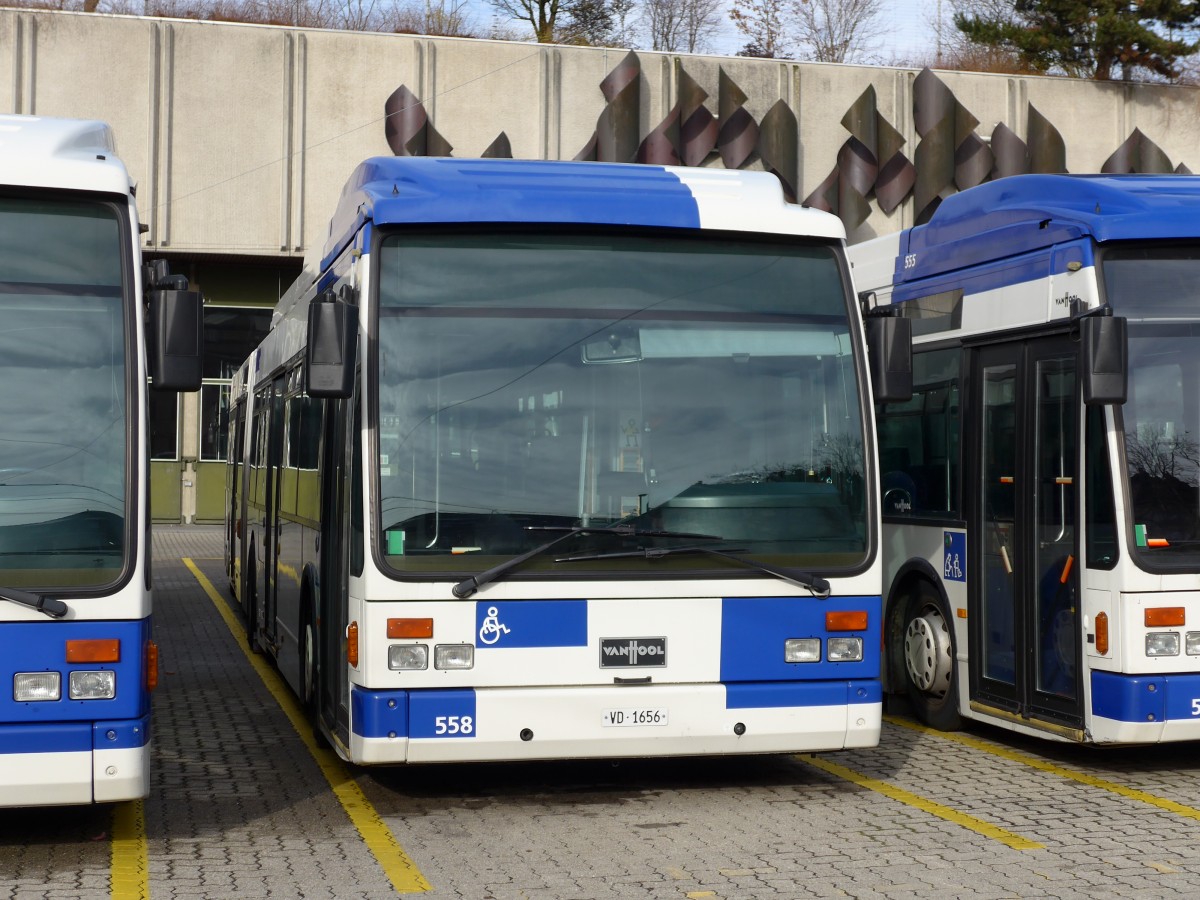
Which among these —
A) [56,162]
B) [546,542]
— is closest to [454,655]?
[546,542]

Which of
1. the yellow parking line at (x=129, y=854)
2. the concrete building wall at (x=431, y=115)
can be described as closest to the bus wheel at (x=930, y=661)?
the yellow parking line at (x=129, y=854)

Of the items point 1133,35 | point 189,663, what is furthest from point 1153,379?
point 1133,35

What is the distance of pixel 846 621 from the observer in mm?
7691

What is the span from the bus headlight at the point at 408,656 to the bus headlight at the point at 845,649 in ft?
6.16

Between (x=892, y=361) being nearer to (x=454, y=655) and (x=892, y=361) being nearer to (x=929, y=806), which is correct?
(x=929, y=806)

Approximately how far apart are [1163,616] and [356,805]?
4024 millimetres

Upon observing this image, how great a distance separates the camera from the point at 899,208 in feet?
105

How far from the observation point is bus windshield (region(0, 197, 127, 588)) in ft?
21.1

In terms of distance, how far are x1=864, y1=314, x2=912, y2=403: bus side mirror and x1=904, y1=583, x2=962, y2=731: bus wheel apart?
2.48 metres

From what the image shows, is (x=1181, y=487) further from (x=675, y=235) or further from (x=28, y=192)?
(x=28, y=192)

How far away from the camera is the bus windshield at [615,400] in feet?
24.3

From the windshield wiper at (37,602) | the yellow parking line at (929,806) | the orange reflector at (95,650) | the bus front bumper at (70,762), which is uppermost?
the windshield wiper at (37,602)

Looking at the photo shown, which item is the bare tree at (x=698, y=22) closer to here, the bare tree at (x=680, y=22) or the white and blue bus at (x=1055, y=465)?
the bare tree at (x=680, y=22)

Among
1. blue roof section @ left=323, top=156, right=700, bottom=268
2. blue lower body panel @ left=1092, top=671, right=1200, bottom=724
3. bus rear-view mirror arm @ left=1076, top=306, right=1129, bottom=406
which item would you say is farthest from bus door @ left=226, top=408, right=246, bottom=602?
bus rear-view mirror arm @ left=1076, top=306, right=1129, bottom=406
